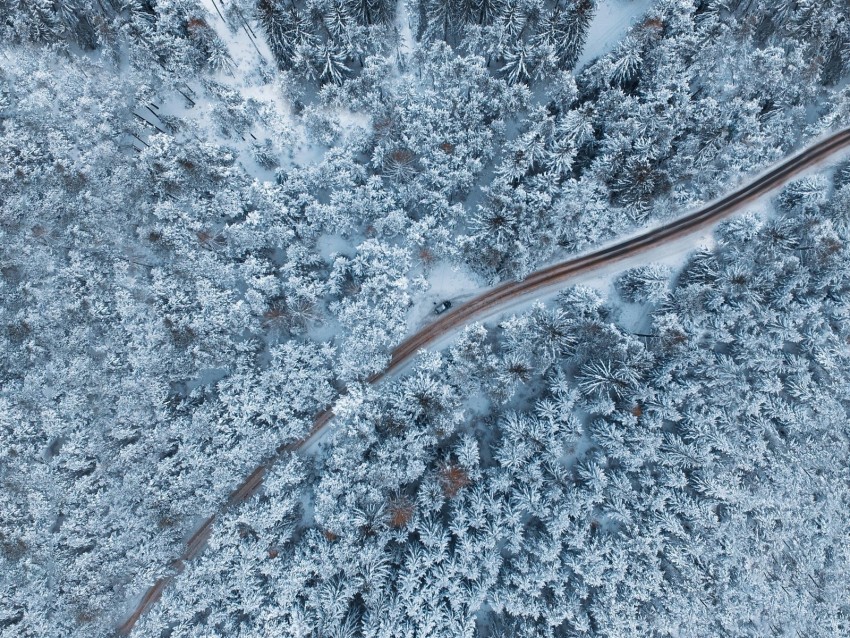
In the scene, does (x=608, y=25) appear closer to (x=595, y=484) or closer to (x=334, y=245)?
(x=334, y=245)

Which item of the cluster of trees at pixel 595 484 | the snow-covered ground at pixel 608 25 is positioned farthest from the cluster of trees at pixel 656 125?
the cluster of trees at pixel 595 484

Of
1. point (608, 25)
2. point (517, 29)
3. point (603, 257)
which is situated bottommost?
point (603, 257)

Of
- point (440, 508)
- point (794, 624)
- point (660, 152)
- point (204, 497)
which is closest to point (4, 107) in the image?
point (204, 497)

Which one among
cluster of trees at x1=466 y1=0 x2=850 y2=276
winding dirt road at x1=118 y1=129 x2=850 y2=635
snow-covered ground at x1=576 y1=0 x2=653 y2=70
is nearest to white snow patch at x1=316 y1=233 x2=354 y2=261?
winding dirt road at x1=118 y1=129 x2=850 y2=635

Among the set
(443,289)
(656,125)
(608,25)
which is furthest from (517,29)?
(443,289)

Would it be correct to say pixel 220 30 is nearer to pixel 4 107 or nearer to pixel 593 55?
pixel 4 107

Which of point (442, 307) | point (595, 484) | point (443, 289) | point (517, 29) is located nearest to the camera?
point (595, 484)

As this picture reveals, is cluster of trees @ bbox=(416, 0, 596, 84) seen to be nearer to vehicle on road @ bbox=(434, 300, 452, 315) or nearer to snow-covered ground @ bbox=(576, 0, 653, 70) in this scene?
snow-covered ground @ bbox=(576, 0, 653, 70)
